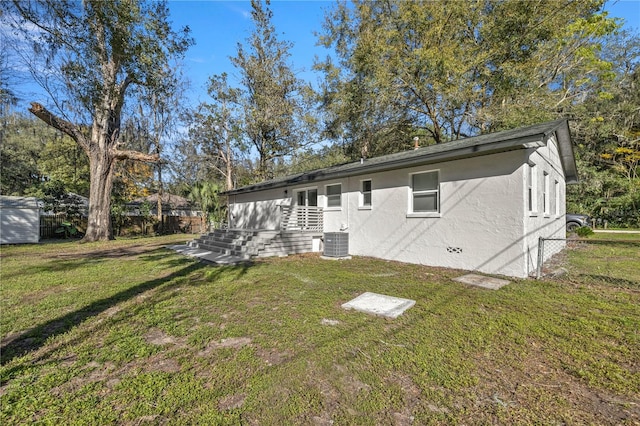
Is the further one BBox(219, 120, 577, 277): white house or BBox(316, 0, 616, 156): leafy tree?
BBox(316, 0, 616, 156): leafy tree

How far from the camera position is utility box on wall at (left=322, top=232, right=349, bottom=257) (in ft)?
28.8

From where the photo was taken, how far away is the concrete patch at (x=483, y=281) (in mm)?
5320

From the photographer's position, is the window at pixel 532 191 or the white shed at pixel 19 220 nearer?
the window at pixel 532 191

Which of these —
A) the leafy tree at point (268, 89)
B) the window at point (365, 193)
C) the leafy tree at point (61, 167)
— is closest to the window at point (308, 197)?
the window at point (365, 193)

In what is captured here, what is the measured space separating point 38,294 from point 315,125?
58.3ft

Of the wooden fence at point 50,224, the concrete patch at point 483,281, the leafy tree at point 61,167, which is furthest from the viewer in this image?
the leafy tree at point 61,167

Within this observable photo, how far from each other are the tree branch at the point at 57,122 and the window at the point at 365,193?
14.0 metres

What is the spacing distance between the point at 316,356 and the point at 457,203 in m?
5.59

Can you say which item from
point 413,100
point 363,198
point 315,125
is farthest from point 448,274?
point 315,125

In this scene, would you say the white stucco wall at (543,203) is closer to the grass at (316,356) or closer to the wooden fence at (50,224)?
the grass at (316,356)

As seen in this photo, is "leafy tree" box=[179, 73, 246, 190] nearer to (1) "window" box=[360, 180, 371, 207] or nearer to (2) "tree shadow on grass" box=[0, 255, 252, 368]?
(1) "window" box=[360, 180, 371, 207]

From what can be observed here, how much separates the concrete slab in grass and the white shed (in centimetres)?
1865

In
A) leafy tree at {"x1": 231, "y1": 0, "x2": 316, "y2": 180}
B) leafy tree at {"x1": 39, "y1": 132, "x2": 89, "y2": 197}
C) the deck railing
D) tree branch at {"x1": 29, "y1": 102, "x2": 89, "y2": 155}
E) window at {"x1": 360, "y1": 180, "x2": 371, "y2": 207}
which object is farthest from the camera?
leafy tree at {"x1": 39, "y1": 132, "x2": 89, "y2": 197}

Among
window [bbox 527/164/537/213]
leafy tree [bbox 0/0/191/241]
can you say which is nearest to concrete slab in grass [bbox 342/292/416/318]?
window [bbox 527/164/537/213]
